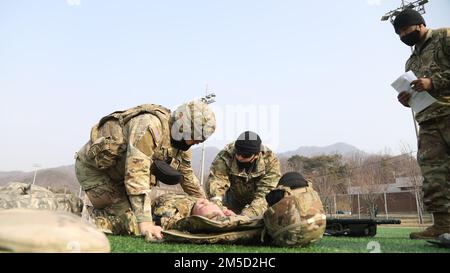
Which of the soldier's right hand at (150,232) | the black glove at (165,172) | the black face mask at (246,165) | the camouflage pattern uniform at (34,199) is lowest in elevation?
the soldier's right hand at (150,232)

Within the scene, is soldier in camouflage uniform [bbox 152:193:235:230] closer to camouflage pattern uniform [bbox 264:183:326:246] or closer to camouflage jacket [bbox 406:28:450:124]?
camouflage pattern uniform [bbox 264:183:326:246]

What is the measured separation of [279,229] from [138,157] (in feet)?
5.84

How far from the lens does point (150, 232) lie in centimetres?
330

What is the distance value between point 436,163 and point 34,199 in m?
4.91

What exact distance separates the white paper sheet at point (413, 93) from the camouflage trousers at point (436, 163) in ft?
0.98

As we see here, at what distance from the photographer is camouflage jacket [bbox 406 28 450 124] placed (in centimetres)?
362

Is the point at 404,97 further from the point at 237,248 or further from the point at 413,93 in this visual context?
the point at 237,248

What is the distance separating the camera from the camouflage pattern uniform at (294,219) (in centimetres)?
267

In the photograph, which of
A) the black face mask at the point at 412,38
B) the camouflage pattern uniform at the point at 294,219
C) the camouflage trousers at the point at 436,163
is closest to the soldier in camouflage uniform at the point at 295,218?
the camouflage pattern uniform at the point at 294,219

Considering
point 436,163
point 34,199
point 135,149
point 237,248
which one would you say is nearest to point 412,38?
point 436,163

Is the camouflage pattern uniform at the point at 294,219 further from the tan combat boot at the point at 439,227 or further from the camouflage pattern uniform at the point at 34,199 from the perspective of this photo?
the camouflage pattern uniform at the point at 34,199

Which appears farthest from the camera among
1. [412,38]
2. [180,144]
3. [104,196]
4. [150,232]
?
[104,196]

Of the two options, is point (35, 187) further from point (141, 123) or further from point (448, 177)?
point (448, 177)

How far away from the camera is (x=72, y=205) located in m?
4.63
